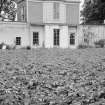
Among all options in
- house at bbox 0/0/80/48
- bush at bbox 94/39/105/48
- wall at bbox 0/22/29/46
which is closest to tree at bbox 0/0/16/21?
house at bbox 0/0/80/48

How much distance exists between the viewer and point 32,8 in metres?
25.3

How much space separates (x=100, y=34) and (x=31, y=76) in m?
21.7

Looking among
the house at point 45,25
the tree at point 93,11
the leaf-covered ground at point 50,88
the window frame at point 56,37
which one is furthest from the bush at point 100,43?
the leaf-covered ground at point 50,88

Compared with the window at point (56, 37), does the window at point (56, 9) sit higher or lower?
higher

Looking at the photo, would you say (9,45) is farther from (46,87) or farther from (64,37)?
(46,87)

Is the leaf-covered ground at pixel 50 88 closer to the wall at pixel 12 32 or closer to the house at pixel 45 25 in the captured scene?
the wall at pixel 12 32

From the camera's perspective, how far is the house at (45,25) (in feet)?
82.7

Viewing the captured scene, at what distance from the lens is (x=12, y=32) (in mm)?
25047

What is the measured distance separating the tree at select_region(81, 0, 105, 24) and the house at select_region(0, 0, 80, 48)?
10913 mm

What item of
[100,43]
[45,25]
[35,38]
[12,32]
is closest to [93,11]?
[100,43]

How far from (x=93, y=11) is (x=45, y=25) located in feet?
51.7

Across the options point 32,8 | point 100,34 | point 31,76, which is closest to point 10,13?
point 32,8

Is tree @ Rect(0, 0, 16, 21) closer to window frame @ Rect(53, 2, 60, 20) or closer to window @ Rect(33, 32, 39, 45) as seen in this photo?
window @ Rect(33, 32, 39, 45)

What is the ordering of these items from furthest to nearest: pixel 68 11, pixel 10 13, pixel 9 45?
pixel 10 13, pixel 68 11, pixel 9 45
